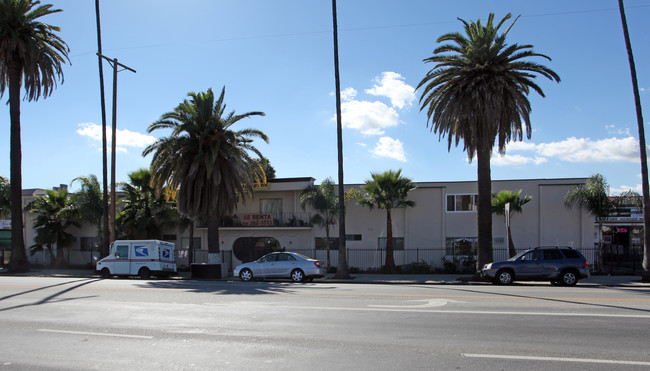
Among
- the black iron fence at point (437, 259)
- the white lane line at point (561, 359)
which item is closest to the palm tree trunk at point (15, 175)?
the black iron fence at point (437, 259)

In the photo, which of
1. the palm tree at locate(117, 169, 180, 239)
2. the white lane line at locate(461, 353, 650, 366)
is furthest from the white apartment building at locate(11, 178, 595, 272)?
the white lane line at locate(461, 353, 650, 366)

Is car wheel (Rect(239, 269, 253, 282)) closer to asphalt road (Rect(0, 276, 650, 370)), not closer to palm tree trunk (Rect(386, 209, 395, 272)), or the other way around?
palm tree trunk (Rect(386, 209, 395, 272))

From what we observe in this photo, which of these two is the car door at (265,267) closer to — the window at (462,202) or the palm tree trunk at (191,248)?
the palm tree trunk at (191,248)

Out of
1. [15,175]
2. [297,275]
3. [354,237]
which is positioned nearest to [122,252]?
[297,275]

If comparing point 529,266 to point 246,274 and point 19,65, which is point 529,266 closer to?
point 246,274

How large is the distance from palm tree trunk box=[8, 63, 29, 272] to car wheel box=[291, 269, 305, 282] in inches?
677

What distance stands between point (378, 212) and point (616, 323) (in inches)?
760

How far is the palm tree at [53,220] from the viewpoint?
30.1 m

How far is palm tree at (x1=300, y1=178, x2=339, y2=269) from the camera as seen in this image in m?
26.4

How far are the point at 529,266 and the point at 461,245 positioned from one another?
27.4 ft

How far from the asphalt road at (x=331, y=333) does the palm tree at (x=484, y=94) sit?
877 centimetres

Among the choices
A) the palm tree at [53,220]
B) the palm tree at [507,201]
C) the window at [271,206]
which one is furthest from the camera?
the window at [271,206]

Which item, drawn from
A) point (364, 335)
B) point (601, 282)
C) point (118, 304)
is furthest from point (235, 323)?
point (601, 282)

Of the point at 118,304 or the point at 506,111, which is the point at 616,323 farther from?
the point at 506,111
